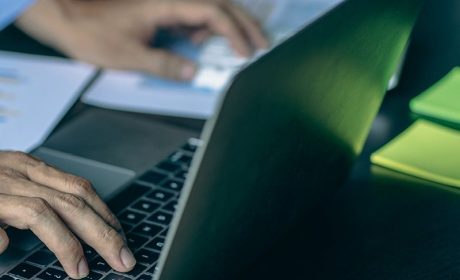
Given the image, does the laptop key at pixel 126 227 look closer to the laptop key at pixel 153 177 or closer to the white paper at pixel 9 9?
the laptop key at pixel 153 177

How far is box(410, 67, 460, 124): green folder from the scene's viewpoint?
36.3 inches

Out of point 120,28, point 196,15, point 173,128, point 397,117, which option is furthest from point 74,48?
point 397,117

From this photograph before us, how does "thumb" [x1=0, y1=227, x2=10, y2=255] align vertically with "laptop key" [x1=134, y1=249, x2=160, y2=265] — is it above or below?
above

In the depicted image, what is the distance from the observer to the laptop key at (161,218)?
2.45 feet

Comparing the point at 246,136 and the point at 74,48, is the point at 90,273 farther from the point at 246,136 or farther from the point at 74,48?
the point at 74,48

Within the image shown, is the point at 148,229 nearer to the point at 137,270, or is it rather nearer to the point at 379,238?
the point at 137,270

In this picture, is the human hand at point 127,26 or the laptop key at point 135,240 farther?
the human hand at point 127,26

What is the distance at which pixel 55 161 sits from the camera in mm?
866

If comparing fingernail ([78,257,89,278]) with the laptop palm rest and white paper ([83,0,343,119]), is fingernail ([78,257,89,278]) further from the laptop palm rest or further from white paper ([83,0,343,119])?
white paper ([83,0,343,119])

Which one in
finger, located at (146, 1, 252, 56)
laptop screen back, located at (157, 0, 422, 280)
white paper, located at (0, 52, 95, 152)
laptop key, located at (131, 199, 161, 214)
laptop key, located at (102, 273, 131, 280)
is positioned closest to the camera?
laptop screen back, located at (157, 0, 422, 280)

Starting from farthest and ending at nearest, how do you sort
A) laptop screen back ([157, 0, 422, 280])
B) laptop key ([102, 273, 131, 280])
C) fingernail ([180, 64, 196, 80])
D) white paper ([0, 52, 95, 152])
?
1. fingernail ([180, 64, 196, 80])
2. white paper ([0, 52, 95, 152])
3. laptop key ([102, 273, 131, 280])
4. laptop screen back ([157, 0, 422, 280])

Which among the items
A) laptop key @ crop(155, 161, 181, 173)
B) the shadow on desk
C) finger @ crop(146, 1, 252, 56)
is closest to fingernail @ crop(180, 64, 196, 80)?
finger @ crop(146, 1, 252, 56)

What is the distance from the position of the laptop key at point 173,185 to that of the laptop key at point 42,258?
0.52 ft

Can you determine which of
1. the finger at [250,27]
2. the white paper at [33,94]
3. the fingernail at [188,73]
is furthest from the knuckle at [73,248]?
the finger at [250,27]
